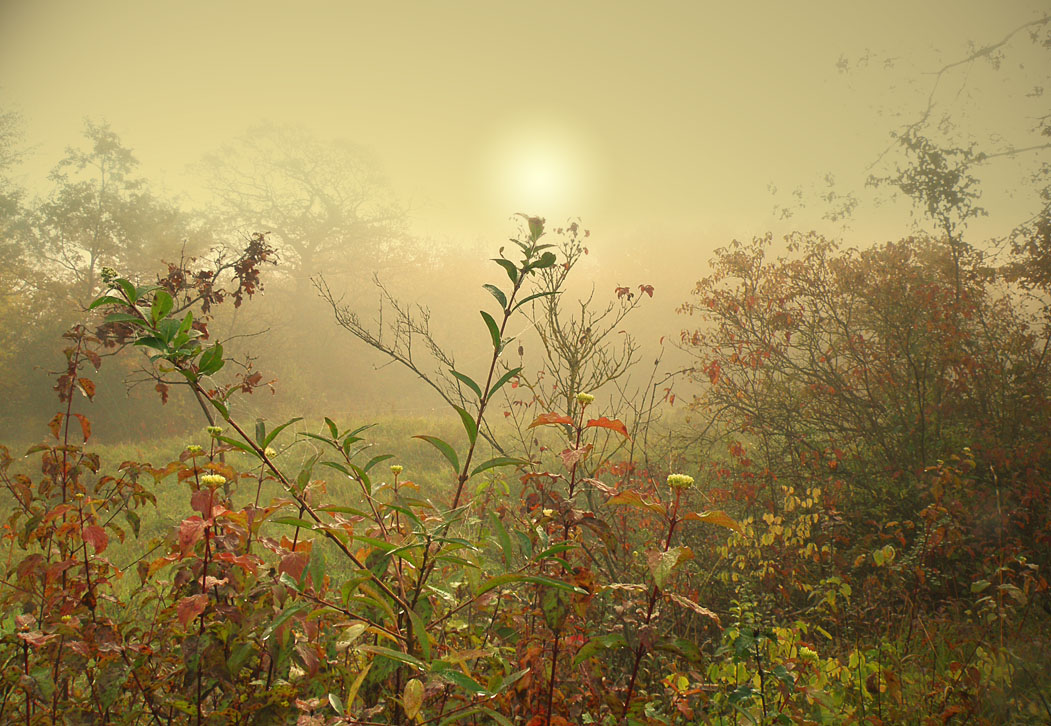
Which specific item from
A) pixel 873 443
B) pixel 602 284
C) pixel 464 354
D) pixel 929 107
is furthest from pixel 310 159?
pixel 873 443

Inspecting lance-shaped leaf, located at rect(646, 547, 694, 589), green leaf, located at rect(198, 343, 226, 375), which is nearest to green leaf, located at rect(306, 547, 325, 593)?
green leaf, located at rect(198, 343, 226, 375)

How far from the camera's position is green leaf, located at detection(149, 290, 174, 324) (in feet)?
3.37

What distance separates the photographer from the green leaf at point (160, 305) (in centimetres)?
103

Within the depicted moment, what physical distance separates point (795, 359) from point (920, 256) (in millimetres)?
2225

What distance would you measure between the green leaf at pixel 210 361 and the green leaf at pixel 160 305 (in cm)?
10

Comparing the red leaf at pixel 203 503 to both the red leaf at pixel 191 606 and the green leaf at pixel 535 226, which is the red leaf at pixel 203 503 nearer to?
the red leaf at pixel 191 606

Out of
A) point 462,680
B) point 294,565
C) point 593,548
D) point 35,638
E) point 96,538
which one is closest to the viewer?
point 462,680

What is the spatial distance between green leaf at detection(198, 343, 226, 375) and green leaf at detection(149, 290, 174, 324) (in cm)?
10

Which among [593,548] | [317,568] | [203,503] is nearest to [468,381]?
[317,568]

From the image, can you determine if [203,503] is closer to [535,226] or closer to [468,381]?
[468,381]

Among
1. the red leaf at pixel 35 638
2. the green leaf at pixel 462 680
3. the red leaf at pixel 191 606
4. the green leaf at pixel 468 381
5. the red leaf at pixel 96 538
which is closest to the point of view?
the green leaf at pixel 462 680

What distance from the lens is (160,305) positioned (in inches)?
40.9

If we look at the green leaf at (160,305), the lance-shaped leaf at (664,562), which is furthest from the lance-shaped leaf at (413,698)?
the green leaf at (160,305)

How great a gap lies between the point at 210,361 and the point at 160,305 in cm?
13
